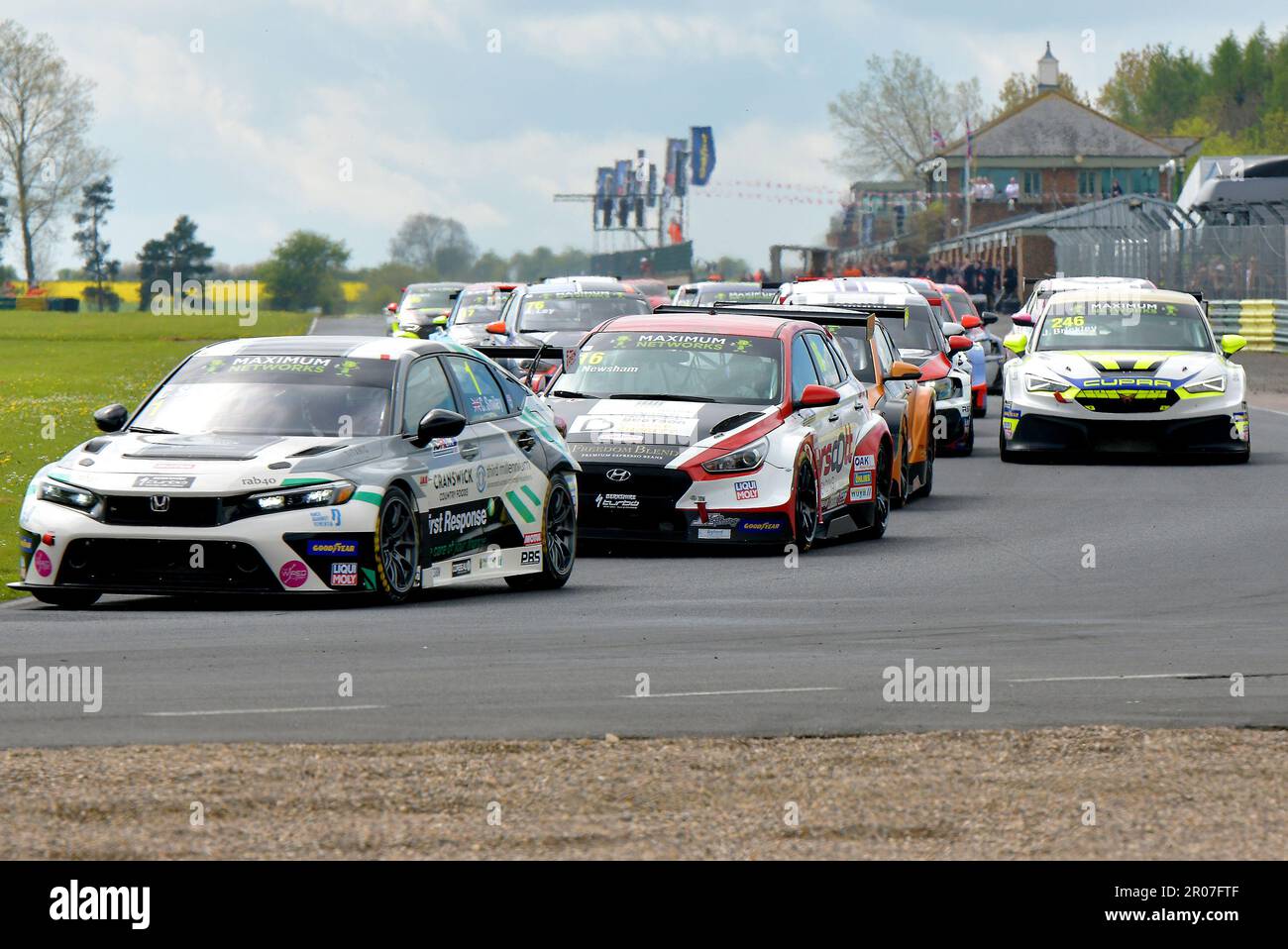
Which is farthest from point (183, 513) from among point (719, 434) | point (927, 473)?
point (927, 473)

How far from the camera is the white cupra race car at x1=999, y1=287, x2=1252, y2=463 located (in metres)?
22.4

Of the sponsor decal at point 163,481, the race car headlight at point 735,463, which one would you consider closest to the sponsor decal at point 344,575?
the sponsor decal at point 163,481

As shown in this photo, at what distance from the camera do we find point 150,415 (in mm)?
12422

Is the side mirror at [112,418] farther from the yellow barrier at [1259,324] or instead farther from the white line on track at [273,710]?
the yellow barrier at [1259,324]

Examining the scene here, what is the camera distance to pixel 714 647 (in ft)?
35.0

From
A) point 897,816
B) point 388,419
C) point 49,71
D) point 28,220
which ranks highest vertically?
point 49,71

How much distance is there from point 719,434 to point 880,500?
212cm

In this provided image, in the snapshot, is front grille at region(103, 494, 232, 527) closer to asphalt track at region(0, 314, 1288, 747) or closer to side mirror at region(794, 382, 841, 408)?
asphalt track at region(0, 314, 1288, 747)

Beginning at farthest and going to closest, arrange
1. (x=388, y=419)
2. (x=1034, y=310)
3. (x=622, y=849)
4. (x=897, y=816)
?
(x=1034, y=310), (x=388, y=419), (x=897, y=816), (x=622, y=849)

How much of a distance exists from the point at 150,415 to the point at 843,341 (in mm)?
8693

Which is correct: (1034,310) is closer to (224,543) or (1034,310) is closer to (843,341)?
(843,341)

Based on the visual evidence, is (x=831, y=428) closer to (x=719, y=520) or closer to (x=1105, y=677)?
(x=719, y=520)
